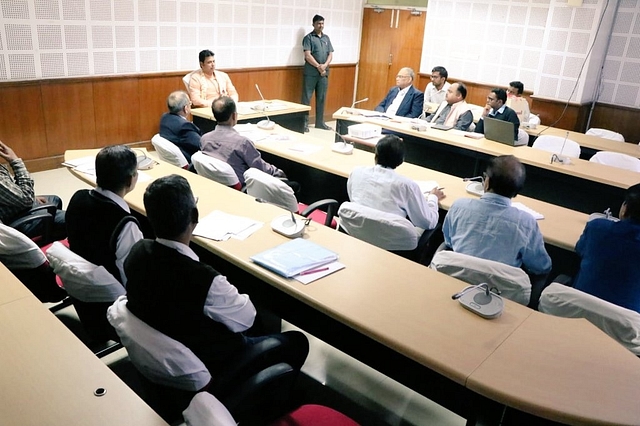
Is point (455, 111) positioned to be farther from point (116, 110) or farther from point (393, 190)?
point (116, 110)

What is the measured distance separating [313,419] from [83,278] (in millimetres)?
1117

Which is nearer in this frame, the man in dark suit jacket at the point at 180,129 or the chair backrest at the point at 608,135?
the man in dark suit jacket at the point at 180,129

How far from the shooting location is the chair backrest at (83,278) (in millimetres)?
2096

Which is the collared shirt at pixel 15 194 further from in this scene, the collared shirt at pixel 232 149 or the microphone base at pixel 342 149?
the microphone base at pixel 342 149

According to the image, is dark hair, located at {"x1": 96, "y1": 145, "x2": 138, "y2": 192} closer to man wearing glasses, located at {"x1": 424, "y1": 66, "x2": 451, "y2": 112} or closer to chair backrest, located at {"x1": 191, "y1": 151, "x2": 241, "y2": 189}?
chair backrest, located at {"x1": 191, "y1": 151, "x2": 241, "y2": 189}

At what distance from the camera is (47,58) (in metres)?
5.18

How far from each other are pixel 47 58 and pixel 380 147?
3965mm

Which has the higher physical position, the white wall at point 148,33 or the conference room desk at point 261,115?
the white wall at point 148,33

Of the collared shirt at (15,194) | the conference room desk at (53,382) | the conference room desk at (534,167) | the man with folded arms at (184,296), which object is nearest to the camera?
the conference room desk at (53,382)

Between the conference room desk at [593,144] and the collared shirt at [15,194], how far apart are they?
16.2 feet

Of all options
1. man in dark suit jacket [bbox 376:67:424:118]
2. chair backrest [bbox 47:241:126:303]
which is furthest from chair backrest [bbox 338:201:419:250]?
man in dark suit jacket [bbox 376:67:424:118]

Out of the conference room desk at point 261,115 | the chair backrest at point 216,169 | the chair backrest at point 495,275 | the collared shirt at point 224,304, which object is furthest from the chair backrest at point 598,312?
the conference room desk at point 261,115

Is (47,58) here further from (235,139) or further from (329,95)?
(329,95)

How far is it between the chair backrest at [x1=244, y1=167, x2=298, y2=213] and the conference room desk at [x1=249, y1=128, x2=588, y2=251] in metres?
0.68
